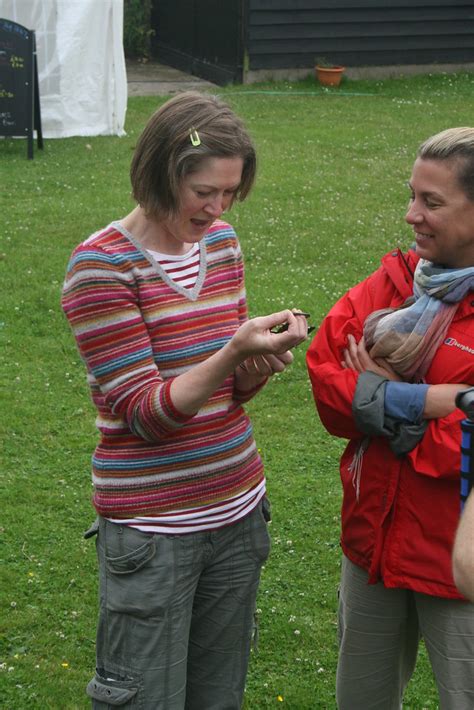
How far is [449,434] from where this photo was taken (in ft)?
9.08

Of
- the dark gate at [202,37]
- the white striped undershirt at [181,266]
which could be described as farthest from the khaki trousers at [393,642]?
the dark gate at [202,37]

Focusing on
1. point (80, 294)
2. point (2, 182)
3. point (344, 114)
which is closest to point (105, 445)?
point (80, 294)

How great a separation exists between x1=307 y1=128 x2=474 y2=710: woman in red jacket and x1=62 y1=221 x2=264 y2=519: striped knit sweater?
0.32 m

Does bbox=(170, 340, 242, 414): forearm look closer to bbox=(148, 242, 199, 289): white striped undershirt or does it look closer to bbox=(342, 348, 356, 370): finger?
bbox=(148, 242, 199, 289): white striped undershirt

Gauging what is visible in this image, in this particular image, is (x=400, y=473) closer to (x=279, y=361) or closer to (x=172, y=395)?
(x=279, y=361)

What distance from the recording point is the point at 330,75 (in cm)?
1661

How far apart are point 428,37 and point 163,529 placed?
16409 millimetres

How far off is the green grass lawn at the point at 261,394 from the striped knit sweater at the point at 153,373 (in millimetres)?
1518

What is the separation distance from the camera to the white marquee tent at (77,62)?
A: 1271cm

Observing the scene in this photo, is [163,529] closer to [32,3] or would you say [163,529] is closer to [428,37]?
[32,3]

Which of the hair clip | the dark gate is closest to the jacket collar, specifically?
the hair clip

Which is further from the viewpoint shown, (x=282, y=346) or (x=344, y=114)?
(x=344, y=114)

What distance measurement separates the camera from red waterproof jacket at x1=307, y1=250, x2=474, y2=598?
9.17ft

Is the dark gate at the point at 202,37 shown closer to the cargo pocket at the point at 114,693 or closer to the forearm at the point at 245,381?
the forearm at the point at 245,381
